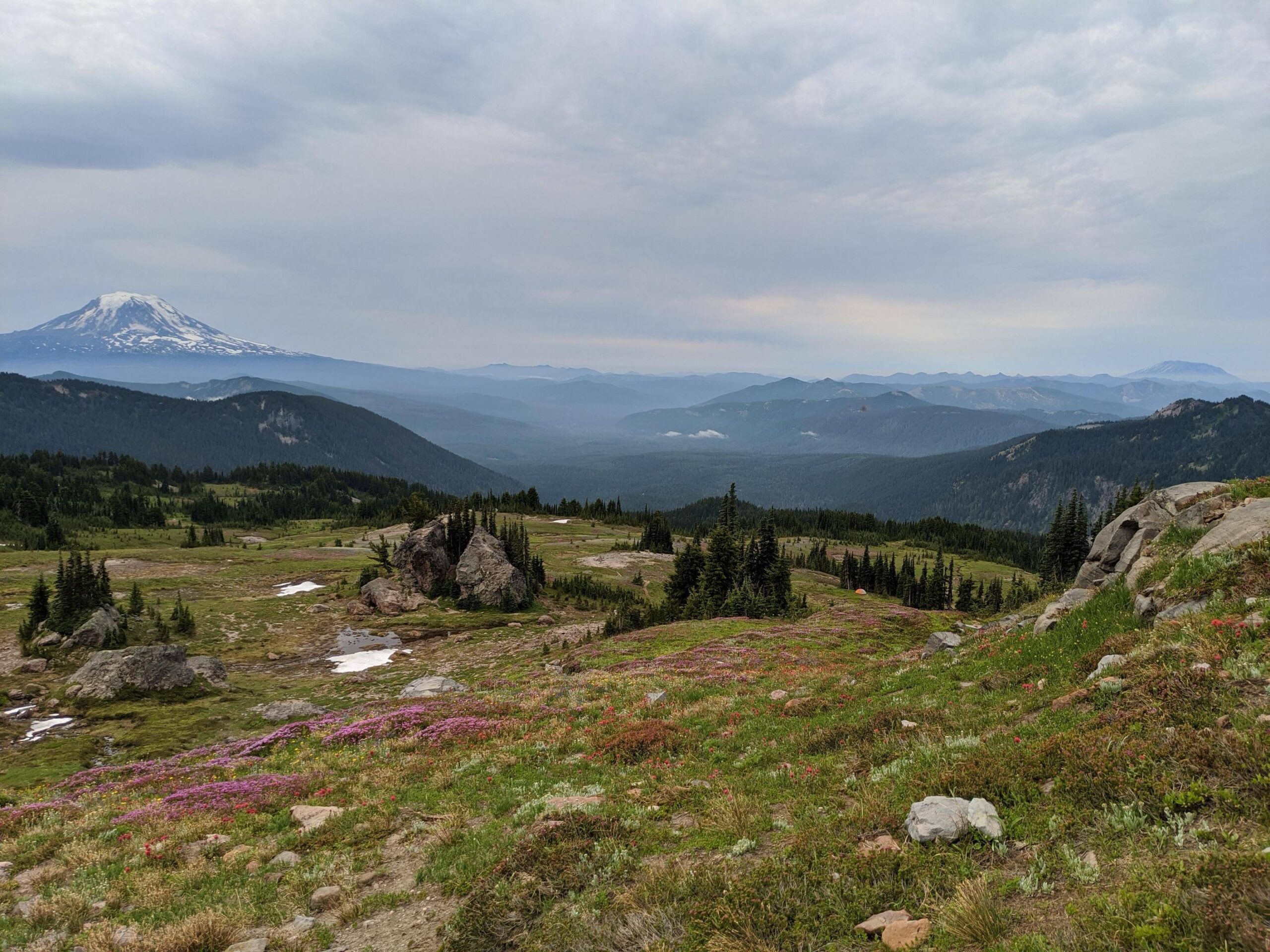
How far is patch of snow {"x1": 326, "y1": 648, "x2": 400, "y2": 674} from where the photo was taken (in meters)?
42.0

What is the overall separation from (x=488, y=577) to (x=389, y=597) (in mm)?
11214

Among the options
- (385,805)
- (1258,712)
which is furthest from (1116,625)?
(385,805)

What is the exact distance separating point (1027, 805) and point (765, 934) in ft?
15.3

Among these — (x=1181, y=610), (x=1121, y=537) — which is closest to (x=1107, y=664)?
(x=1181, y=610)

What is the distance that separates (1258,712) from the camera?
795 centimetres

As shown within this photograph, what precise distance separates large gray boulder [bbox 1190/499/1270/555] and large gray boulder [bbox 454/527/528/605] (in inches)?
2347

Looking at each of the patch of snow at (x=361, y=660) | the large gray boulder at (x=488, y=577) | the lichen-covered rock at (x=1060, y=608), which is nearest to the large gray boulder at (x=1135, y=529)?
the lichen-covered rock at (x=1060, y=608)

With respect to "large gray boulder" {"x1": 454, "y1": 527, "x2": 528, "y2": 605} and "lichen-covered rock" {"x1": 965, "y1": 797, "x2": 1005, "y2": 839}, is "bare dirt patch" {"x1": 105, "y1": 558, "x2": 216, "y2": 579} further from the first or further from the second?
"lichen-covered rock" {"x1": 965, "y1": 797, "x2": 1005, "y2": 839}

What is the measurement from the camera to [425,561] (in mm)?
68438

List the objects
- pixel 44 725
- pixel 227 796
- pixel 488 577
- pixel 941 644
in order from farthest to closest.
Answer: pixel 488 577, pixel 44 725, pixel 941 644, pixel 227 796

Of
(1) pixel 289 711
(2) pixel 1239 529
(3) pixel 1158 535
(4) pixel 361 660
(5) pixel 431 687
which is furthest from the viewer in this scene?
(4) pixel 361 660

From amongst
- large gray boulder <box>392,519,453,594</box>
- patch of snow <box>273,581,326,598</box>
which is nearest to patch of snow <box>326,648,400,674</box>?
large gray boulder <box>392,519,453,594</box>

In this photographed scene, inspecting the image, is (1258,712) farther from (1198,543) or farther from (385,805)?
(385,805)

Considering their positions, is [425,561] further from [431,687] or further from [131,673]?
[431,687]
